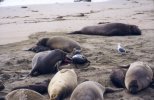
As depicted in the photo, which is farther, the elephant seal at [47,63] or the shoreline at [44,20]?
the shoreline at [44,20]

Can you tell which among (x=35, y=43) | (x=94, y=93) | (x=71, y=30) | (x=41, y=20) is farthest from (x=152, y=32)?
(x=94, y=93)

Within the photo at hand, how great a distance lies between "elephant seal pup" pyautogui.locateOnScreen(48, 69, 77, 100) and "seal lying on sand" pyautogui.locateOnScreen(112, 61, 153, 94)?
841mm

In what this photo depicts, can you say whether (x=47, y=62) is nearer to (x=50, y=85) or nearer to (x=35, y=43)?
(x=50, y=85)

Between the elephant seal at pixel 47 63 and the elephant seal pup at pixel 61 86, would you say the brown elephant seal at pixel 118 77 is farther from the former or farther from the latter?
the elephant seal at pixel 47 63

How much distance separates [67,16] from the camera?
1520cm

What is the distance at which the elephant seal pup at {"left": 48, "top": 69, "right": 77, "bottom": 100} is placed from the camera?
5207 mm

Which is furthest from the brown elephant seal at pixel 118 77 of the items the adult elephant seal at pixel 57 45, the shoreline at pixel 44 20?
the shoreline at pixel 44 20

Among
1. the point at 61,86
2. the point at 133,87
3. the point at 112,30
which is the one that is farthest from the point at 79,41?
the point at 61,86

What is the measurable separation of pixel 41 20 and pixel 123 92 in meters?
8.79

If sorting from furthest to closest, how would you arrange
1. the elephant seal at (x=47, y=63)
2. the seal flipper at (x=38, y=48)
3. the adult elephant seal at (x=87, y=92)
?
the seal flipper at (x=38, y=48) < the elephant seal at (x=47, y=63) < the adult elephant seal at (x=87, y=92)

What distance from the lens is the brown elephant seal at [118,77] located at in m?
5.98

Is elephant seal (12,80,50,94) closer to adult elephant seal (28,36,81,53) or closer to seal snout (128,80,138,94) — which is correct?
seal snout (128,80,138,94)

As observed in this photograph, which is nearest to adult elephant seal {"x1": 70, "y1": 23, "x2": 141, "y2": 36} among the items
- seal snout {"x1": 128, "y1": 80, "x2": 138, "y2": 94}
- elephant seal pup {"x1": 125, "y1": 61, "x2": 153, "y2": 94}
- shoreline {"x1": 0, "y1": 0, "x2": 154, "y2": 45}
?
shoreline {"x1": 0, "y1": 0, "x2": 154, "y2": 45}

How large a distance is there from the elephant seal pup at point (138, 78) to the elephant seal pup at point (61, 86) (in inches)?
33.1
